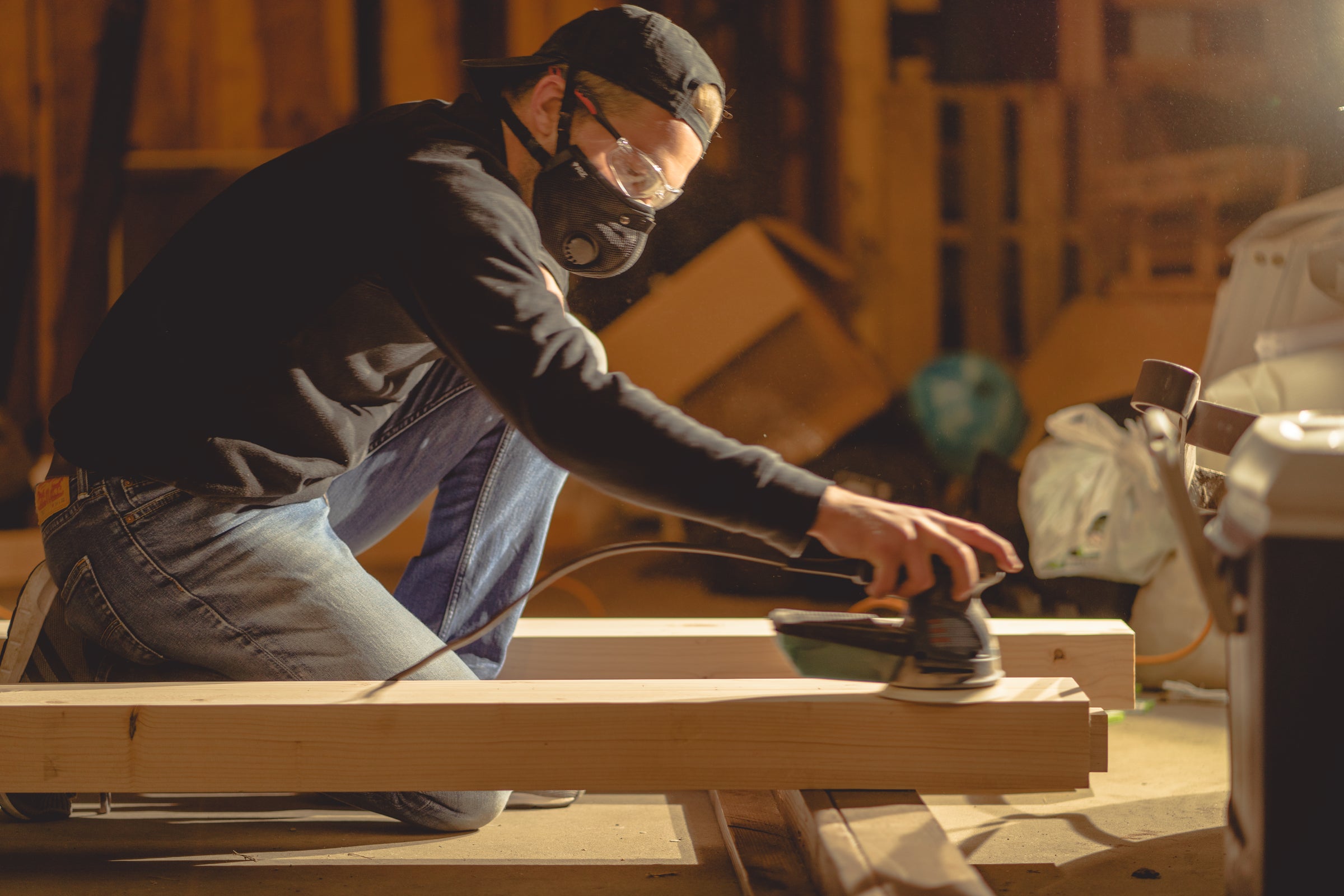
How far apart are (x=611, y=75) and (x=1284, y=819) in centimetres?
112

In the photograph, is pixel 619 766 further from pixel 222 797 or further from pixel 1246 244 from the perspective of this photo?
pixel 1246 244

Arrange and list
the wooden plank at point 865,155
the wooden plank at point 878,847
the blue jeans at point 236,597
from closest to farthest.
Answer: the wooden plank at point 878,847 < the blue jeans at point 236,597 < the wooden plank at point 865,155

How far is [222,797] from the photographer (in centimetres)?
166

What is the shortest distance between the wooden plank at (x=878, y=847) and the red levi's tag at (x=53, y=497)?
3.38 feet

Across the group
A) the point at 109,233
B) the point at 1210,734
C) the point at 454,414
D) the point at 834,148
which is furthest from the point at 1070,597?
the point at 109,233

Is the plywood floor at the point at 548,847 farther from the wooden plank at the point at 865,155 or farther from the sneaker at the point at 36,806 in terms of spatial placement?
the wooden plank at the point at 865,155

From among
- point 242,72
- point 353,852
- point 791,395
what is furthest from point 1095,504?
point 242,72

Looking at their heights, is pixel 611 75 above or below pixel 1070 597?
above

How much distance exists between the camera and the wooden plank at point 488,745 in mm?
1117

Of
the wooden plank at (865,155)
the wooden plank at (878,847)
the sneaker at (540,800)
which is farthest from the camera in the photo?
the wooden plank at (865,155)

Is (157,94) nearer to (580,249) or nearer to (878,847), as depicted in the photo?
(580,249)

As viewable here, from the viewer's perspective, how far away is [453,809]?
→ 140 centimetres

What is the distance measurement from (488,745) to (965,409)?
2.12m

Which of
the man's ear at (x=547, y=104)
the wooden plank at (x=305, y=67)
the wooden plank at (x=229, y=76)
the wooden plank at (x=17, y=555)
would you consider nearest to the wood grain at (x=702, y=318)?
the wooden plank at (x=305, y=67)
